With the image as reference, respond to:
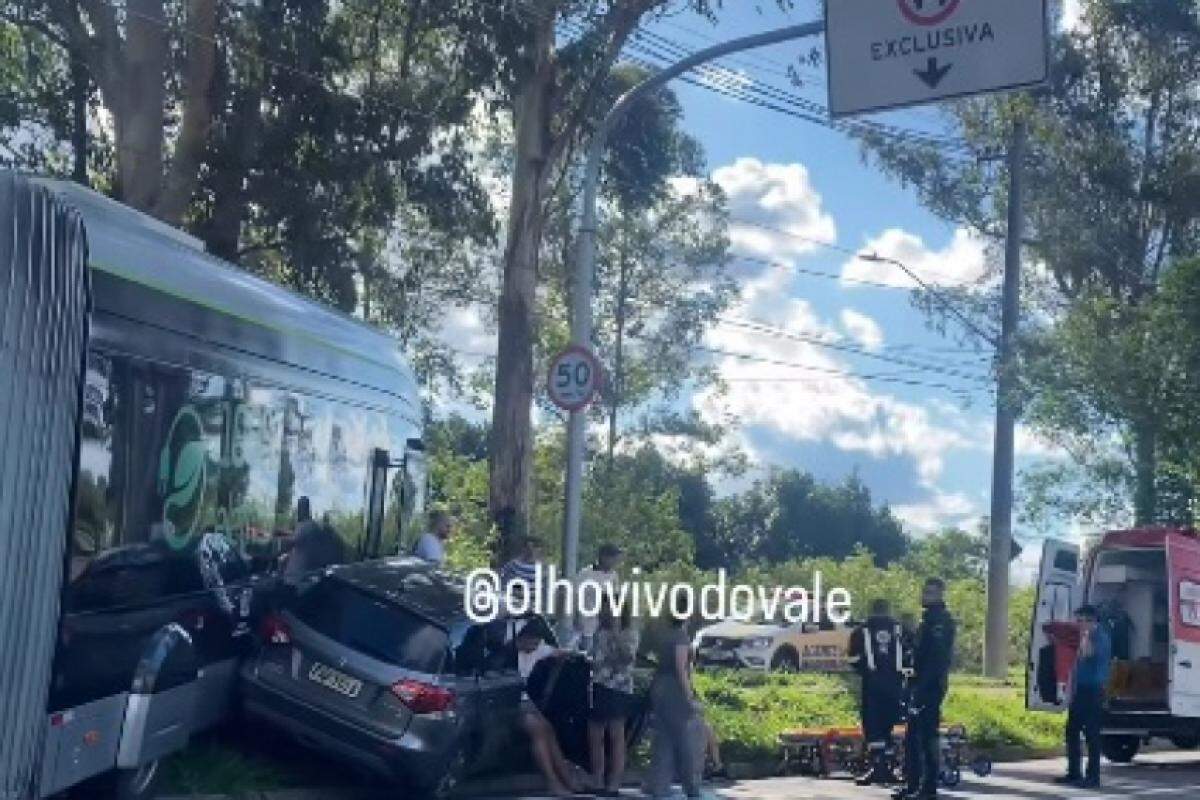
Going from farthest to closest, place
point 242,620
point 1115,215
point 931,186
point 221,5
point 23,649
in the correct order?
point 931,186 < point 1115,215 < point 221,5 < point 242,620 < point 23,649

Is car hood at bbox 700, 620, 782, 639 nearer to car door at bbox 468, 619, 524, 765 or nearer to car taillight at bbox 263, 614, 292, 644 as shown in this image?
car door at bbox 468, 619, 524, 765

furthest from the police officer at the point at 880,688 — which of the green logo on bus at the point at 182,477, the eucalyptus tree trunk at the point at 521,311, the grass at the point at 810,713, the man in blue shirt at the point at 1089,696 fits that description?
the green logo on bus at the point at 182,477

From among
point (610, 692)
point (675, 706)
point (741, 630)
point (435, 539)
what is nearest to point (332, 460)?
point (435, 539)

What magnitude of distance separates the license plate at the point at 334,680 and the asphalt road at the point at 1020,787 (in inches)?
90.7

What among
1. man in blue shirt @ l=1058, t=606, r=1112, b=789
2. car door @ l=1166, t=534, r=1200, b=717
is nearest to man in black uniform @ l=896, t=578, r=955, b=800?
man in blue shirt @ l=1058, t=606, r=1112, b=789

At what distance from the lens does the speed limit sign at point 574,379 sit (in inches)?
639

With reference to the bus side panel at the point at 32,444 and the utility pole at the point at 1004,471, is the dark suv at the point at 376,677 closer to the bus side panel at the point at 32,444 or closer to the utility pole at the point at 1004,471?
the bus side panel at the point at 32,444

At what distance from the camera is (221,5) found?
71.5 feet

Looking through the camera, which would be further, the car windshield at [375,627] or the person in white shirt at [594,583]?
the person in white shirt at [594,583]

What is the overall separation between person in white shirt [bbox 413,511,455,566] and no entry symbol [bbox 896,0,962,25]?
6340 millimetres

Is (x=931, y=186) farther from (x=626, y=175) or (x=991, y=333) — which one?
(x=626, y=175)

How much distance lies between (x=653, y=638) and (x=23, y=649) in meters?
6.88

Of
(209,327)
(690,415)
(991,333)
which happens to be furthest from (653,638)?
(690,415)

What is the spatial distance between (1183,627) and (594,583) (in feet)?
27.2
